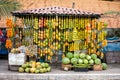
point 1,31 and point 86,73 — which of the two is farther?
point 1,31

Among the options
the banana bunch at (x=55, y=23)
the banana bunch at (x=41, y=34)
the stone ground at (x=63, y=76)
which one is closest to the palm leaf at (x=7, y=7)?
the banana bunch at (x=41, y=34)

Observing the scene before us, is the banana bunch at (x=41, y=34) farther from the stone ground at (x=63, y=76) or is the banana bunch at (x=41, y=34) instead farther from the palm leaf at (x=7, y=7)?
the stone ground at (x=63, y=76)

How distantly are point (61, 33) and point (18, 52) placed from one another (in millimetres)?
1838

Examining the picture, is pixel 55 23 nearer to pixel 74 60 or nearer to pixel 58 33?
pixel 58 33

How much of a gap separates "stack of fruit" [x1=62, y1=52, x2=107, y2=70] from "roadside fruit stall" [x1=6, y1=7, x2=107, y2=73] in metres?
0.24

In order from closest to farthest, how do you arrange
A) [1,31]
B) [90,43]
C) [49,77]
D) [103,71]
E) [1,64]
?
[49,77], [103,71], [90,43], [1,64], [1,31]

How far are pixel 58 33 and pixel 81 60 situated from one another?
4.84ft

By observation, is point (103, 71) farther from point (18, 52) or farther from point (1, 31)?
point (1, 31)

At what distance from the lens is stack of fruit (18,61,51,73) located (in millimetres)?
13289

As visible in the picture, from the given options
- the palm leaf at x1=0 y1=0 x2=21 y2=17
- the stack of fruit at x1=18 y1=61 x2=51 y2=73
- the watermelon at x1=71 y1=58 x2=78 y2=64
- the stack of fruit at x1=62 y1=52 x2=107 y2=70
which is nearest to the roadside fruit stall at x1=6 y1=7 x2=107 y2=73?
the stack of fruit at x1=62 y1=52 x2=107 y2=70

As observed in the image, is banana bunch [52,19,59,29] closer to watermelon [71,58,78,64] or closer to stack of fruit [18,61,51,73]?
watermelon [71,58,78,64]

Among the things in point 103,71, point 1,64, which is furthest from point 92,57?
point 1,64

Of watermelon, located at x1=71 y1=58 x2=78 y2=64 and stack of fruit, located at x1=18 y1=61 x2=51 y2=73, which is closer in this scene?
stack of fruit, located at x1=18 y1=61 x2=51 y2=73

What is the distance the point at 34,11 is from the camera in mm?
14633
